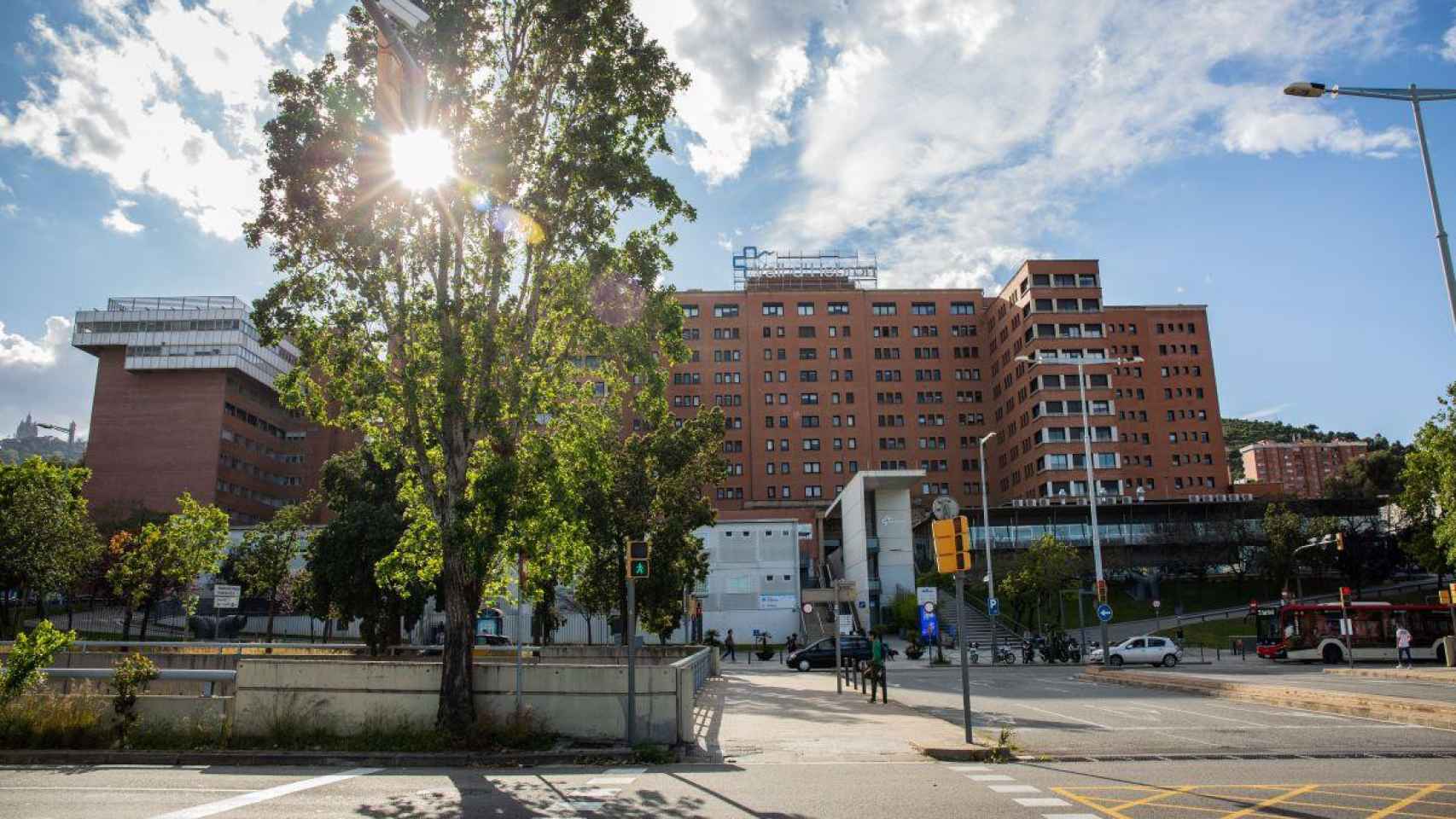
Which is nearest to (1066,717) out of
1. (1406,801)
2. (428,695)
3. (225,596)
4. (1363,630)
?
(1406,801)

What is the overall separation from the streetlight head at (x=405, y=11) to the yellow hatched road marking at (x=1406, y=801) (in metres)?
13.0

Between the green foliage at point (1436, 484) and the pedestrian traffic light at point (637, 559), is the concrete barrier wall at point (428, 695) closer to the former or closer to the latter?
the pedestrian traffic light at point (637, 559)

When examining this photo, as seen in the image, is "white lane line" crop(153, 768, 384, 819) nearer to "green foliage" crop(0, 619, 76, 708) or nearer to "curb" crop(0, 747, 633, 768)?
"curb" crop(0, 747, 633, 768)

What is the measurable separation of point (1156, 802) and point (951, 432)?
94840 mm

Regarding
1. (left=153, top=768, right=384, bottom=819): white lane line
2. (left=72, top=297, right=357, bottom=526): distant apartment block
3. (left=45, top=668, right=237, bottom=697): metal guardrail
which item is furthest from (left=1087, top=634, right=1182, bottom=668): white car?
(left=72, top=297, right=357, bottom=526): distant apartment block

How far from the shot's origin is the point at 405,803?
900 centimetres

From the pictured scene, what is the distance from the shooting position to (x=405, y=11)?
1034cm

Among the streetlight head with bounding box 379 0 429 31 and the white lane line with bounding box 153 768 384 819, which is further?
the streetlight head with bounding box 379 0 429 31

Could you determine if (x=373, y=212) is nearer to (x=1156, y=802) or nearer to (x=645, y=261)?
(x=645, y=261)

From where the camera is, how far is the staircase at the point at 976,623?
55.7 metres

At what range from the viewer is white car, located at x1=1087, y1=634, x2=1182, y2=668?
41.0 meters

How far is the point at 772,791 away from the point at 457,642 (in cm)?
607

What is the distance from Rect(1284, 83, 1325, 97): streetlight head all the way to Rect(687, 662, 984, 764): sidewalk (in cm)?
1186

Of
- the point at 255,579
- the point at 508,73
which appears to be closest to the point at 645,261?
the point at 508,73
